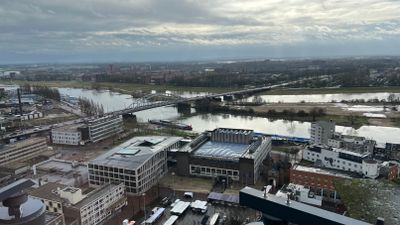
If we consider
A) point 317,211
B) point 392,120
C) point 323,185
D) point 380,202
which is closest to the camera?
point 317,211

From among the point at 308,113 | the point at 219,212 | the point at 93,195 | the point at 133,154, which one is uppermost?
the point at 133,154

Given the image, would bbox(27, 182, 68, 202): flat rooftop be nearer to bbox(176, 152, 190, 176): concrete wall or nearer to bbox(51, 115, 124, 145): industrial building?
bbox(176, 152, 190, 176): concrete wall

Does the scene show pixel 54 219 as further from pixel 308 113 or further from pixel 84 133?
pixel 308 113

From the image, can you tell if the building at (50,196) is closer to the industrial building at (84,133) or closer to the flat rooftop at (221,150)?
the flat rooftop at (221,150)

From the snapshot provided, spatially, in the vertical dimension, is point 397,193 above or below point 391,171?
above

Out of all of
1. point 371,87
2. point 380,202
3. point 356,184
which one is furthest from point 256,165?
point 371,87

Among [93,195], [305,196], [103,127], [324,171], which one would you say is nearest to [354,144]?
[324,171]

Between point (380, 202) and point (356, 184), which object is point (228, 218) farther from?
point (380, 202)
